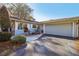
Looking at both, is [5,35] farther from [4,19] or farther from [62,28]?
[62,28]

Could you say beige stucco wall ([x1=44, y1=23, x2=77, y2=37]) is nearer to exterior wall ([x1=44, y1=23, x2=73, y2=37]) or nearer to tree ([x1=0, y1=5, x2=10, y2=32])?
exterior wall ([x1=44, y1=23, x2=73, y2=37])

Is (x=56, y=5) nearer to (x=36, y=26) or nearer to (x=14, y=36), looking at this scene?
(x=36, y=26)

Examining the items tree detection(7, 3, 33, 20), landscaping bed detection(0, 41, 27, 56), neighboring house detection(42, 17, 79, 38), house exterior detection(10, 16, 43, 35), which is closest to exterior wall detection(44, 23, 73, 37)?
neighboring house detection(42, 17, 79, 38)

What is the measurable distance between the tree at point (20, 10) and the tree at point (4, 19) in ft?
0.43

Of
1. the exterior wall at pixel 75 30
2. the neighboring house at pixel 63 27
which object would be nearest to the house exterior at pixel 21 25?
the neighboring house at pixel 63 27

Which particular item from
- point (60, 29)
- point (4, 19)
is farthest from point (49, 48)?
point (4, 19)

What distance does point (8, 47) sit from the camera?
390 cm

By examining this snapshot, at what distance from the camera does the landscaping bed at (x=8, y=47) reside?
3867 mm

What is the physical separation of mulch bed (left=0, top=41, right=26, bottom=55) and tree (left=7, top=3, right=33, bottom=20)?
0.66m

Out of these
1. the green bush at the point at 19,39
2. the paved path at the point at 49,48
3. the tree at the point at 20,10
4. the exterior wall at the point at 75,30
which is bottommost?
the paved path at the point at 49,48

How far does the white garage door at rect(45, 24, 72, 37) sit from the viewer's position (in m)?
4.07

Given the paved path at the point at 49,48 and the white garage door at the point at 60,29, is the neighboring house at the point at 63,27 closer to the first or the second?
the white garage door at the point at 60,29

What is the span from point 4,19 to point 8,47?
2.24 ft

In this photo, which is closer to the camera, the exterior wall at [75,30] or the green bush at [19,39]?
the green bush at [19,39]
